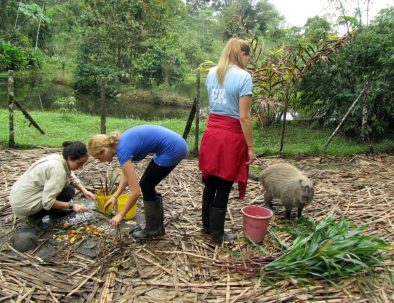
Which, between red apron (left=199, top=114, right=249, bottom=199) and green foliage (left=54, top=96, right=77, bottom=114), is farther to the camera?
green foliage (left=54, top=96, right=77, bottom=114)

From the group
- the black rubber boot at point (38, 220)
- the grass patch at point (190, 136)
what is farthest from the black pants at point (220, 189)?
the grass patch at point (190, 136)

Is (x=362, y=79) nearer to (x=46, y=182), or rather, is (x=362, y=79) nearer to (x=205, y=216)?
(x=205, y=216)

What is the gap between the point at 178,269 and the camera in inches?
152

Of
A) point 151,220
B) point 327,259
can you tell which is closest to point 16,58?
point 151,220

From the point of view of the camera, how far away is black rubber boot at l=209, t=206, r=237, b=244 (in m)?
4.22

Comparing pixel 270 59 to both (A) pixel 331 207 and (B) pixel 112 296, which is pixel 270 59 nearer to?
(A) pixel 331 207

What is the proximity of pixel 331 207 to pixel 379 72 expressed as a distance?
15.4 ft

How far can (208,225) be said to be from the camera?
4.54 metres

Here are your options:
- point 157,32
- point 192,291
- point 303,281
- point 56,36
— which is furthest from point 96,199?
point 56,36

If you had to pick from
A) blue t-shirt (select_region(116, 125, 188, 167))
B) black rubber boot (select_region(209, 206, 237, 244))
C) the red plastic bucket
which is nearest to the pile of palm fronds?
the red plastic bucket

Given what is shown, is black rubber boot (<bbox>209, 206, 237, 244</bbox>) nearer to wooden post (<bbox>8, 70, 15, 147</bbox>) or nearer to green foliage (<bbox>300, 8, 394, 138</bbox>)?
wooden post (<bbox>8, 70, 15, 147</bbox>)

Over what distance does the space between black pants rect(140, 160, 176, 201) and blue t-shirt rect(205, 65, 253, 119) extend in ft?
2.66

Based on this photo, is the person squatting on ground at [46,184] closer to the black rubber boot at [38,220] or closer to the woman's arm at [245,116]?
the black rubber boot at [38,220]

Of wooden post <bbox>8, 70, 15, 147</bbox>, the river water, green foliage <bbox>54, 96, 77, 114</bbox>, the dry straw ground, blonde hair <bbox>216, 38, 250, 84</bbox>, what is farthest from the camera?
the river water
